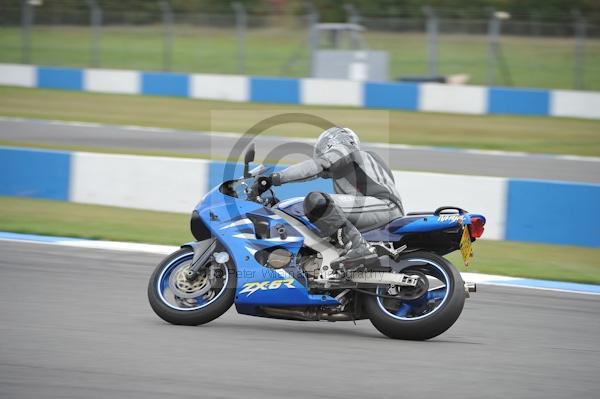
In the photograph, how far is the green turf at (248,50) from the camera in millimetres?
23453

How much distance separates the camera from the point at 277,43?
2605 centimetres

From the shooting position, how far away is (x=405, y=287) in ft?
20.2

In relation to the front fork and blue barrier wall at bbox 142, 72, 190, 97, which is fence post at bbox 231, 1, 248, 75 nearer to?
blue barrier wall at bbox 142, 72, 190, 97

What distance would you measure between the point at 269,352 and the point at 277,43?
20894mm

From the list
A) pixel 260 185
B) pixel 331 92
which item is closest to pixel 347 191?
pixel 260 185

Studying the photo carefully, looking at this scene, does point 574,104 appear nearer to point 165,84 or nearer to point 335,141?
point 165,84

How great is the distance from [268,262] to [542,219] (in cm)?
467

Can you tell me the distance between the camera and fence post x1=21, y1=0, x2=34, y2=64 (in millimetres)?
26156

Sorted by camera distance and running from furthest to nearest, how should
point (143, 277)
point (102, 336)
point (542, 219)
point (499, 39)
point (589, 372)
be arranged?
point (499, 39)
point (542, 219)
point (143, 277)
point (102, 336)
point (589, 372)

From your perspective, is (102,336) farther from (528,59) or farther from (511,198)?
(528,59)

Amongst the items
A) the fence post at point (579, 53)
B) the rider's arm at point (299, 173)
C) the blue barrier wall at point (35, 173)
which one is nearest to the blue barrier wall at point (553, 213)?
the rider's arm at point (299, 173)

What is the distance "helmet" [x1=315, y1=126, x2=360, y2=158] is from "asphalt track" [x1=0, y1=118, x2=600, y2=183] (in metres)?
7.87

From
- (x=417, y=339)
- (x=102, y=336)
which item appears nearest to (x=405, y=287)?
(x=417, y=339)

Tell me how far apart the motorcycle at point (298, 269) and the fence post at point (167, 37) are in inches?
777
